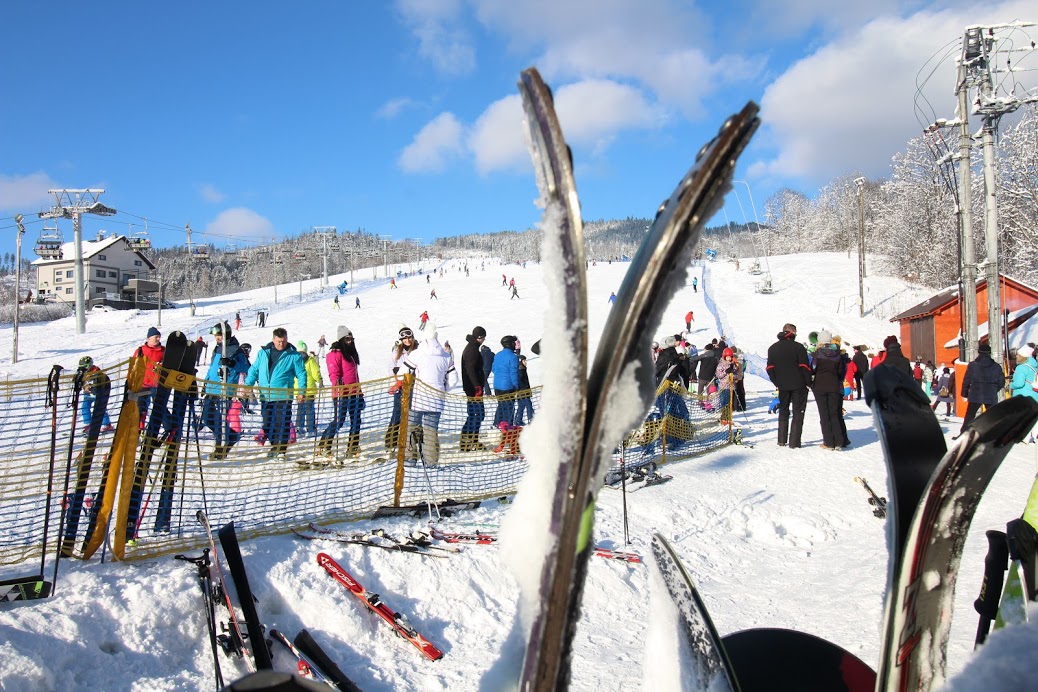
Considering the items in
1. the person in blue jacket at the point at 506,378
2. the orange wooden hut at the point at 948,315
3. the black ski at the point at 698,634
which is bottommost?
the black ski at the point at 698,634

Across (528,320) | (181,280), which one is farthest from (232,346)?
(181,280)

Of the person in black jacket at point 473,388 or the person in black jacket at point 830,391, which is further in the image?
the person in black jacket at point 830,391

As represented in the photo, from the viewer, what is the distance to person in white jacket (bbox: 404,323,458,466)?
7.14 meters

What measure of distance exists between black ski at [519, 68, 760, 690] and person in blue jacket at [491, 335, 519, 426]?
7.66 metres

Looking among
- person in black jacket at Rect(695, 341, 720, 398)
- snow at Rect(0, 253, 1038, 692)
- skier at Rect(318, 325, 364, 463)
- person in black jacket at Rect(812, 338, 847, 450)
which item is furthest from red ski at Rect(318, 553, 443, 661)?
person in black jacket at Rect(695, 341, 720, 398)

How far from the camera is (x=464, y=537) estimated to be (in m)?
5.42

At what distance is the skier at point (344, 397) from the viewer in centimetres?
681

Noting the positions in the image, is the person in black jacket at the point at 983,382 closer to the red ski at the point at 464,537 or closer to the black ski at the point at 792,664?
the red ski at the point at 464,537

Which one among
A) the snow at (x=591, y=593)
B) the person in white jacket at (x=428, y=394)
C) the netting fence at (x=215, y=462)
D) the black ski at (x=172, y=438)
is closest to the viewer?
the snow at (x=591, y=593)

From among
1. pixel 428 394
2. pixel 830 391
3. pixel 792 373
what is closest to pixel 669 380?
pixel 792 373

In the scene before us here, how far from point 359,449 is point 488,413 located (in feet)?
8.35

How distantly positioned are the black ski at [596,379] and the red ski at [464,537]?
451cm

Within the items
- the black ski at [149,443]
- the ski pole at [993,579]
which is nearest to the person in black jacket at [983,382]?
the ski pole at [993,579]

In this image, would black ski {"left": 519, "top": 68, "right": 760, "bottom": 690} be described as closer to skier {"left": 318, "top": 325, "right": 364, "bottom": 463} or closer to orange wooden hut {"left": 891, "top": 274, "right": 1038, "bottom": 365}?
skier {"left": 318, "top": 325, "right": 364, "bottom": 463}
